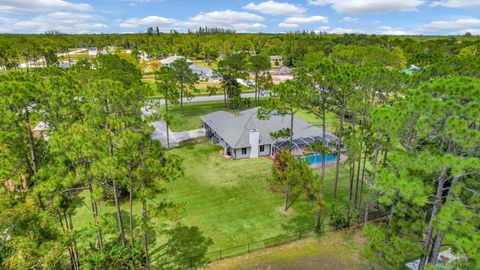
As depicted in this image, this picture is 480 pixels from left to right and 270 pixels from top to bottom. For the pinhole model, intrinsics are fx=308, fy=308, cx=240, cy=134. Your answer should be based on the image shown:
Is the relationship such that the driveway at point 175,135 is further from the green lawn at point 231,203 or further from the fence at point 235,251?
the fence at point 235,251

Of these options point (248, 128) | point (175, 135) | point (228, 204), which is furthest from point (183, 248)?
point (175, 135)

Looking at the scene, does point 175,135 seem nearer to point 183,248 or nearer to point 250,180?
point 250,180

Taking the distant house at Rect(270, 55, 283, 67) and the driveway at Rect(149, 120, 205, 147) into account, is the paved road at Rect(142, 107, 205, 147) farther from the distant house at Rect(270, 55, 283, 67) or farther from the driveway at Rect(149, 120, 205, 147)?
the distant house at Rect(270, 55, 283, 67)

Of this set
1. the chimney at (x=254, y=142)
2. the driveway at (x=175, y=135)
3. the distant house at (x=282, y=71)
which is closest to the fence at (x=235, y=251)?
the chimney at (x=254, y=142)

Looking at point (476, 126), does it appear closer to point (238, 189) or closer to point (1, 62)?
point (238, 189)

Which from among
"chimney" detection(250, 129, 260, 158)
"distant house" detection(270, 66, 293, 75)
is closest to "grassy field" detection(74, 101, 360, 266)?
"chimney" detection(250, 129, 260, 158)
